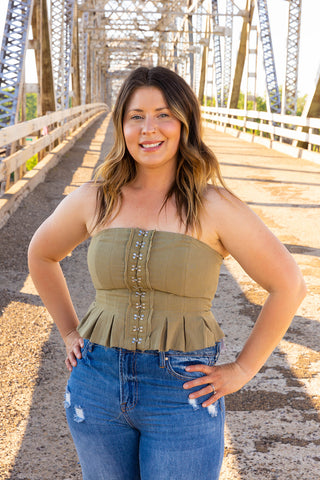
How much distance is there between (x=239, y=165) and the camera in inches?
555

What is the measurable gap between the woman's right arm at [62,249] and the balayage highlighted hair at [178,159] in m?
0.07

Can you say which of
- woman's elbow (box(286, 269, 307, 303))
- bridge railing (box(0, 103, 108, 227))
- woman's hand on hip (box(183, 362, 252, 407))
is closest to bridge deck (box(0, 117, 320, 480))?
bridge railing (box(0, 103, 108, 227))

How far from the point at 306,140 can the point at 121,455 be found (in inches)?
573

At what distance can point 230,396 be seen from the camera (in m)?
3.46

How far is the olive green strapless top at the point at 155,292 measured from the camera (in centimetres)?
175

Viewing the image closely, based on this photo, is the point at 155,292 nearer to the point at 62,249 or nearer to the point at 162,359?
the point at 162,359

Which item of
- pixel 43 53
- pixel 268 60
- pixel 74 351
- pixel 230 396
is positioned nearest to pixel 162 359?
pixel 74 351

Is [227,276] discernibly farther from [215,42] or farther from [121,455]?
[215,42]

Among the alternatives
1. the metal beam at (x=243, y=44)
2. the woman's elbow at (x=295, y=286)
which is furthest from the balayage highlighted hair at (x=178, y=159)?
the metal beam at (x=243, y=44)

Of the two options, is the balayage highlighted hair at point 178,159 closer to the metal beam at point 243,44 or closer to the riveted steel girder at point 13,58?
the riveted steel girder at point 13,58

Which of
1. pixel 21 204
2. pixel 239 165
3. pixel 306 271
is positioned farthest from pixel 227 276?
pixel 239 165

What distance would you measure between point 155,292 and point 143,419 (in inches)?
13.6

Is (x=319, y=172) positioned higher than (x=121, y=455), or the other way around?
(x=121, y=455)

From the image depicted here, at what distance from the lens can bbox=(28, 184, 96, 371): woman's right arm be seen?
6.55 ft
